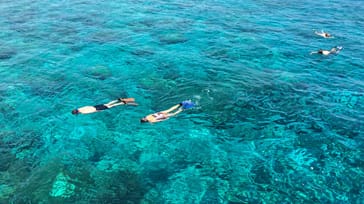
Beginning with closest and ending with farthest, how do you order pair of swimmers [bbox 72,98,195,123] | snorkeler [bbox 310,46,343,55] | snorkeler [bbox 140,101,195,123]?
snorkeler [bbox 140,101,195,123]
pair of swimmers [bbox 72,98,195,123]
snorkeler [bbox 310,46,343,55]

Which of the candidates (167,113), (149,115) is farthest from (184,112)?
(149,115)

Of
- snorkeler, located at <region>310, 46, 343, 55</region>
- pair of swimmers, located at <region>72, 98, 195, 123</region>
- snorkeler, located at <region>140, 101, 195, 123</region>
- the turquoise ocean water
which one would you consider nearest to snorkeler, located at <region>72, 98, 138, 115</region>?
pair of swimmers, located at <region>72, 98, 195, 123</region>

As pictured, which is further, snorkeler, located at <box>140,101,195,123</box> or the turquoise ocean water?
snorkeler, located at <box>140,101,195,123</box>

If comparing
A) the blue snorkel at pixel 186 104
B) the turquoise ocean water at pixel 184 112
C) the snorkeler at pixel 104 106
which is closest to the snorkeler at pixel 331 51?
the turquoise ocean water at pixel 184 112

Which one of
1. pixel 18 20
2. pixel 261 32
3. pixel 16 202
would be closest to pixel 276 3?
pixel 261 32

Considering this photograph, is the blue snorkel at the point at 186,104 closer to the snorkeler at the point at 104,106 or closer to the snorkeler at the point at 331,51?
the snorkeler at the point at 104,106

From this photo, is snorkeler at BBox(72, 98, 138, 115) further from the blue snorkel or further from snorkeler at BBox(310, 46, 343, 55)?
snorkeler at BBox(310, 46, 343, 55)

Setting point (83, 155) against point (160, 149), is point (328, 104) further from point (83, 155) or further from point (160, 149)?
point (83, 155)
